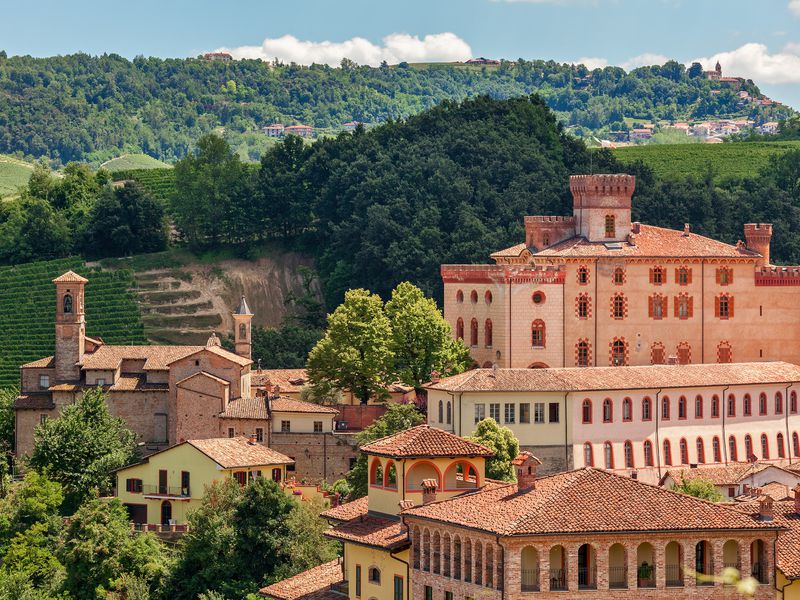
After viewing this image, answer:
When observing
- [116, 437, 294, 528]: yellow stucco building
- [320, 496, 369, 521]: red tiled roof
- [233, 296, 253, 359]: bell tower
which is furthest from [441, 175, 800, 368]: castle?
[320, 496, 369, 521]: red tiled roof

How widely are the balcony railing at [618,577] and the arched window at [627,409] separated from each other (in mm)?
30337

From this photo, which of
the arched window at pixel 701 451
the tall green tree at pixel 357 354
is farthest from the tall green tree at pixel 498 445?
the tall green tree at pixel 357 354

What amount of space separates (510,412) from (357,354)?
41.2 ft

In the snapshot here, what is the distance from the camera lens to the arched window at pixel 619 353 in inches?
3770

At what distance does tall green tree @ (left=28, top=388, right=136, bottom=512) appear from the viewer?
290 feet

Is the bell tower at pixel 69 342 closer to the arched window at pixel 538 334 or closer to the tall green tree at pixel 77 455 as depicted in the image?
the tall green tree at pixel 77 455

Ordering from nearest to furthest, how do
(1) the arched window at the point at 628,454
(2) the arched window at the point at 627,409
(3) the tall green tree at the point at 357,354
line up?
(1) the arched window at the point at 628,454, (2) the arched window at the point at 627,409, (3) the tall green tree at the point at 357,354

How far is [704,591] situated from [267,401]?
38.9 m

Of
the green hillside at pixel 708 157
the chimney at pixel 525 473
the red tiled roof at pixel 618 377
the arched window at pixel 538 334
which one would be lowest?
the chimney at pixel 525 473

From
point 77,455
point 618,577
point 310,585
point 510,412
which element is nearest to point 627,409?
point 510,412

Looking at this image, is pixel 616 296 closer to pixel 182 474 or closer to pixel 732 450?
pixel 732 450

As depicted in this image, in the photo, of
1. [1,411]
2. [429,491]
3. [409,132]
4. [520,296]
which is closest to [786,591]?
[429,491]

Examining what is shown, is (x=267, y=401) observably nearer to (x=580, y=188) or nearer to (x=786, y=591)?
(x=580, y=188)

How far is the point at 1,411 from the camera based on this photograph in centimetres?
9794
